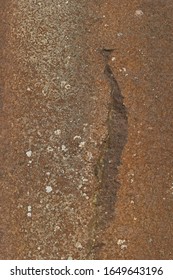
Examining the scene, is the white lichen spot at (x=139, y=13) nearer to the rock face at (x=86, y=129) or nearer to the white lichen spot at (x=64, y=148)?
the rock face at (x=86, y=129)

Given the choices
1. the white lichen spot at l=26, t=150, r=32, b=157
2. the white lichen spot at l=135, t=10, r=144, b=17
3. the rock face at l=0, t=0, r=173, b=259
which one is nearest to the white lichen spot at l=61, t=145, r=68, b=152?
the rock face at l=0, t=0, r=173, b=259

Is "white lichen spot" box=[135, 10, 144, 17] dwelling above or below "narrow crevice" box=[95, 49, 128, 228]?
above

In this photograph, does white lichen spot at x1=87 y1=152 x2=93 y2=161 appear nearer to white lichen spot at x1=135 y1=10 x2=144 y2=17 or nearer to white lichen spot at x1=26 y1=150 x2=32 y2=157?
white lichen spot at x1=26 y1=150 x2=32 y2=157

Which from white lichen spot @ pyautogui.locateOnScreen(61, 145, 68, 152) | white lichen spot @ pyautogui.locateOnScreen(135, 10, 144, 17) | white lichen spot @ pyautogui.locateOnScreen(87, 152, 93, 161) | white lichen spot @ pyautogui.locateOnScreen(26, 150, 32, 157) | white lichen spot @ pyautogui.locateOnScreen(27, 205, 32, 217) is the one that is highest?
white lichen spot @ pyautogui.locateOnScreen(135, 10, 144, 17)

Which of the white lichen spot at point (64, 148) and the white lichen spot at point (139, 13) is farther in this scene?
the white lichen spot at point (139, 13)

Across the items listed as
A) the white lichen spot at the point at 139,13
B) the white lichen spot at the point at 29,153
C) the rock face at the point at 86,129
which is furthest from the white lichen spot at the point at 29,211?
the white lichen spot at the point at 139,13

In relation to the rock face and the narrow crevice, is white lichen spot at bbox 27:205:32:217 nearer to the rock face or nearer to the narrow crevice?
the rock face

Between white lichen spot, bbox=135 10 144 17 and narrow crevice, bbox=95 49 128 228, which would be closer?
narrow crevice, bbox=95 49 128 228

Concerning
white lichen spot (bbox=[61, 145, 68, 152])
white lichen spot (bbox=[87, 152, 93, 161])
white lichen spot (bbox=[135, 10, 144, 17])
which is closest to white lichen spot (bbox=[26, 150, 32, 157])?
white lichen spot (bbox=[61, 145, 68, 152])
